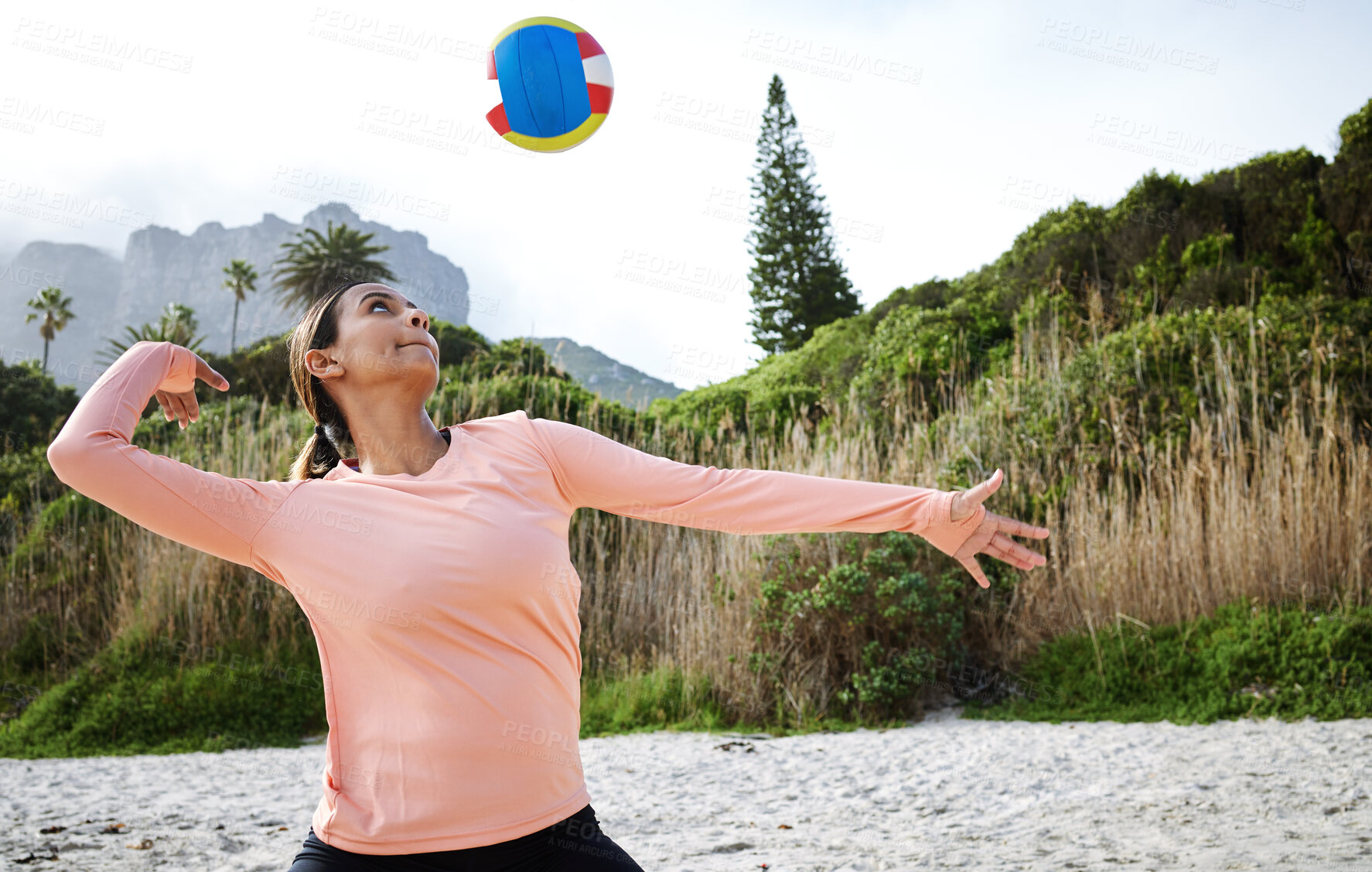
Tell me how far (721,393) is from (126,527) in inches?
306

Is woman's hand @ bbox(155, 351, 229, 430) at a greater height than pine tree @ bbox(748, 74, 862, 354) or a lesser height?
lesser

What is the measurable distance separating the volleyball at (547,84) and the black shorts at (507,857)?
2646 mm

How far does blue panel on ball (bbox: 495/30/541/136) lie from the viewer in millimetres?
3506

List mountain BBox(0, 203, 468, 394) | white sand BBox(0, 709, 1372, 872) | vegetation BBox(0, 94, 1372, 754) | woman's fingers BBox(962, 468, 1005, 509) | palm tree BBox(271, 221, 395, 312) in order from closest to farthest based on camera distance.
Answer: woman's fingers BBox(962, 468, 1005, 509) → white sand BBox(0, 709, 1372, 872) → vegetation BBox(0, 94, 1372, 754) → palm tree BBox(271, 221, 395, 312) → mountain BBox(0, 203, 468, 394)

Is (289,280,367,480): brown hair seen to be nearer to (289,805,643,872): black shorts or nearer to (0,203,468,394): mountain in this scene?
→ (289,805,643,872): black shorts

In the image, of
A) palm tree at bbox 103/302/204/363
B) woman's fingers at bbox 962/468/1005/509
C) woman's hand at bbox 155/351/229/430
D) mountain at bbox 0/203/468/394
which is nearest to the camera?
woman's fingers at bbox 962/468/1005/509

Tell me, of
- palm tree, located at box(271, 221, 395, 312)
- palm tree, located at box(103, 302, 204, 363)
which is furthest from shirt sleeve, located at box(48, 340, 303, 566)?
palm tree, located at box(271, 221, 395, 312)

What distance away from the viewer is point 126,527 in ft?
23.4

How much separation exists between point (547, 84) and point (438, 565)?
247 cm

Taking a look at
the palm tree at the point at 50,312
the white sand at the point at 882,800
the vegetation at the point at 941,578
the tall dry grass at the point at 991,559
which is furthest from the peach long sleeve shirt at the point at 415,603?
the palm tree at the point at 50,312

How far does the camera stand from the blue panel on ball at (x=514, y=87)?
351cm

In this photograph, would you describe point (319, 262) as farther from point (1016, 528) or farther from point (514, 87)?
point (1016, 528)

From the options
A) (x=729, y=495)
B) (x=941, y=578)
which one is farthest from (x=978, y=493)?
(x=941, y=578)

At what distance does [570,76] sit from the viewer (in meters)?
3.54
